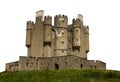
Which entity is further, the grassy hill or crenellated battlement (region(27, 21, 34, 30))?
crenellated battlement (region(27, 21, 34, 30))

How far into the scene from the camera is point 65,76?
41750mm

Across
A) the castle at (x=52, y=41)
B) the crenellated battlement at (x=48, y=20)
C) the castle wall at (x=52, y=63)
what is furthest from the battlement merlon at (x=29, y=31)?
the castle wall at (x=52, y=63)

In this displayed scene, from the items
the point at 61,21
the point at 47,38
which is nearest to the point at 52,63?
the point at 47,38

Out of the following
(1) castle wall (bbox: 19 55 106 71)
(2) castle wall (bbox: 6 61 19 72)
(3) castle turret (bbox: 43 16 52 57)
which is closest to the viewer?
(1) castle wall (bbox: 19 55 106 71)

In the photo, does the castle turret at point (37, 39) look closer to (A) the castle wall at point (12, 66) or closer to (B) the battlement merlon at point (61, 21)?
(B) the battlement merlon at point (61, 21)

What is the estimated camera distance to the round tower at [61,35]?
6931cm

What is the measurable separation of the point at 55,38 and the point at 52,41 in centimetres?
101

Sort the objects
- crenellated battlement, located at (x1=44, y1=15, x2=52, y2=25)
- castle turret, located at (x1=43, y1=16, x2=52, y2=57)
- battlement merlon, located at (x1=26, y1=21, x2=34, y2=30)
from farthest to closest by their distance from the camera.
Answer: battlement merlon, located at (x1=26, y1=21, x2=34, y2=30) < crenellated battlement, located at (x1=44, y1=15, x2=52, y2=25) < castle turret, located at (x1=43, y1=16, x2=52, y2=57)

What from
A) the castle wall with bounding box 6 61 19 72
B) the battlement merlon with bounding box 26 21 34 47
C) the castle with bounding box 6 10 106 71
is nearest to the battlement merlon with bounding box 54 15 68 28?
the castle with bounding box 6 10 106 71

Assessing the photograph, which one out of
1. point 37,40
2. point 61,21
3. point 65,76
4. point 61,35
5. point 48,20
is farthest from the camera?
point 61,21

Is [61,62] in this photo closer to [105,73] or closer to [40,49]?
[40,49]

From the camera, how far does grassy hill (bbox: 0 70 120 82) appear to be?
39719 mm

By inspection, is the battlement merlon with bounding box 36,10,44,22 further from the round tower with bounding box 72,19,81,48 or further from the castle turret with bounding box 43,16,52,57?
the round tower with bounding box 72,19,81,48

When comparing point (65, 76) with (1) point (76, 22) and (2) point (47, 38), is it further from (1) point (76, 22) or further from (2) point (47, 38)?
(1) point (76, 22)
